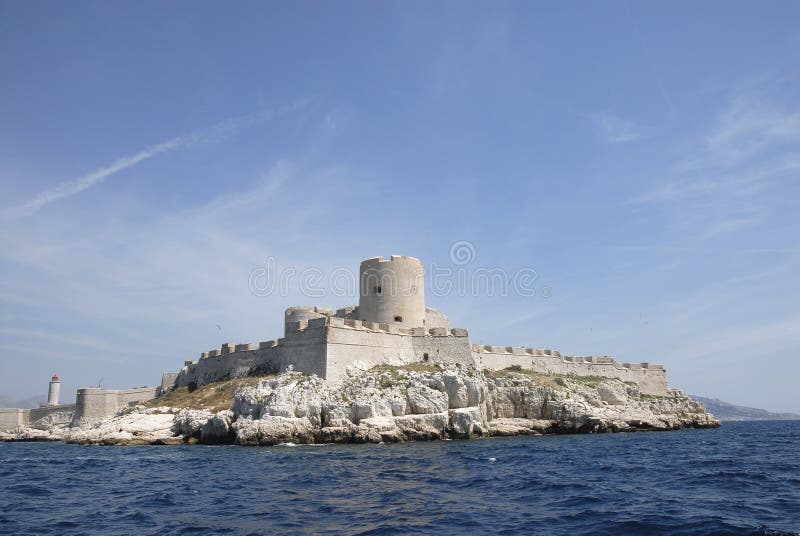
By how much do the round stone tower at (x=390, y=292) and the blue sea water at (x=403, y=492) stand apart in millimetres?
15885

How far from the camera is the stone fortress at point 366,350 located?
34.4m

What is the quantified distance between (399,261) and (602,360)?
791 inches

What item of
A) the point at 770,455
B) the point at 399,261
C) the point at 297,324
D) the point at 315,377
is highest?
the point at 399,261

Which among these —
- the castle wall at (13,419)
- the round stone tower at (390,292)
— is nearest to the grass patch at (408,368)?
the round stone tower at (390,292)

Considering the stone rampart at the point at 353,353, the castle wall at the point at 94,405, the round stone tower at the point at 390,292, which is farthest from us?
the castle wall at the point at 94,405

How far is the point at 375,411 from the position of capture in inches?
1148

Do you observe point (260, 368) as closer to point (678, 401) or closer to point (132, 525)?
point (132, 525)

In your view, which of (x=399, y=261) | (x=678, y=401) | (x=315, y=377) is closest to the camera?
(x=315, y=377)

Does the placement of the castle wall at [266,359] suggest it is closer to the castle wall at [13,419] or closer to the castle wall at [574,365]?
the castle wall at [574,365]

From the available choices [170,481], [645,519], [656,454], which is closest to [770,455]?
[656,454]

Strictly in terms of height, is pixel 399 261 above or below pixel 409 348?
above

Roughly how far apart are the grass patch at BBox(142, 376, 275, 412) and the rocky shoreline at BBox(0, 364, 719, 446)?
3.9 inches

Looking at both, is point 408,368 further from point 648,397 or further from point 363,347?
point 648,397

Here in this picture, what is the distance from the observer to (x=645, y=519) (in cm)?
1198
